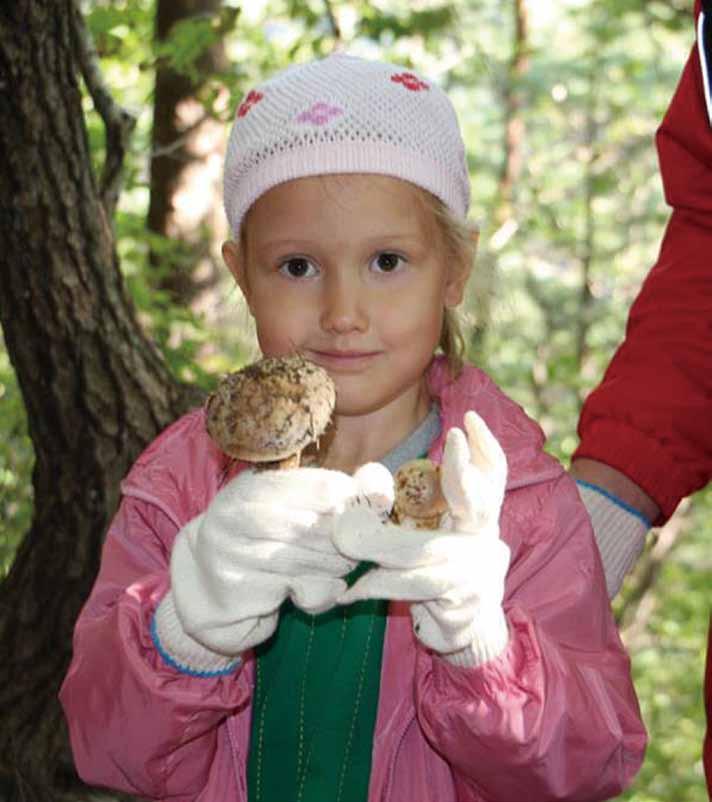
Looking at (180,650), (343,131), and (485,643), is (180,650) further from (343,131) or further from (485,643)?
(343,131)

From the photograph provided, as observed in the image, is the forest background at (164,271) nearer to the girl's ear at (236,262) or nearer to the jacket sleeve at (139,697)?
the girl's ear at (236,262)

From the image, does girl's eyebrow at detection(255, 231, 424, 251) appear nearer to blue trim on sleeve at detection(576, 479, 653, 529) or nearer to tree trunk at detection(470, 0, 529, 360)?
blue trim on sleeve at detection(576, 479, 653, 529)

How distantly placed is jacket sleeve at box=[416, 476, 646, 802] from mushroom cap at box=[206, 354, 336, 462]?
18.6 inches

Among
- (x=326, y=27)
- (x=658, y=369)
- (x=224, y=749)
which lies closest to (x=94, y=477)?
(x=224, y=749)

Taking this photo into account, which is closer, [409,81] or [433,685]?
[433,685]

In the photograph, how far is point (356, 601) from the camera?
2004mm

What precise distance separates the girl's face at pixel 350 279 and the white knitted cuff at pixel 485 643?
54 cm

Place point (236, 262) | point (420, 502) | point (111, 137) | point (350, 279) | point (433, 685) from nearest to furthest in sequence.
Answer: point (420, 502) < point (433, 685) < point (350, 279) < point (236, 262) < point (111, 137)

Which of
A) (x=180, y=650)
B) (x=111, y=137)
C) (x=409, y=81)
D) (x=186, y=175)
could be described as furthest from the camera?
(x=186, y=175)

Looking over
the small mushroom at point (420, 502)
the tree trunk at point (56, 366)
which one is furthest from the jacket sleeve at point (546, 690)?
the tree trunk at point (56, 366)

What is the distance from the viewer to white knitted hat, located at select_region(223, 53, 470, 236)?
2.10 m

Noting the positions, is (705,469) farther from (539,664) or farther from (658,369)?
(539,664)

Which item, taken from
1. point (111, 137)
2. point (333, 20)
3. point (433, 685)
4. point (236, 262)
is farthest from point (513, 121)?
point (433, 685)

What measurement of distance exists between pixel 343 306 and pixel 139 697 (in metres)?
0.74
